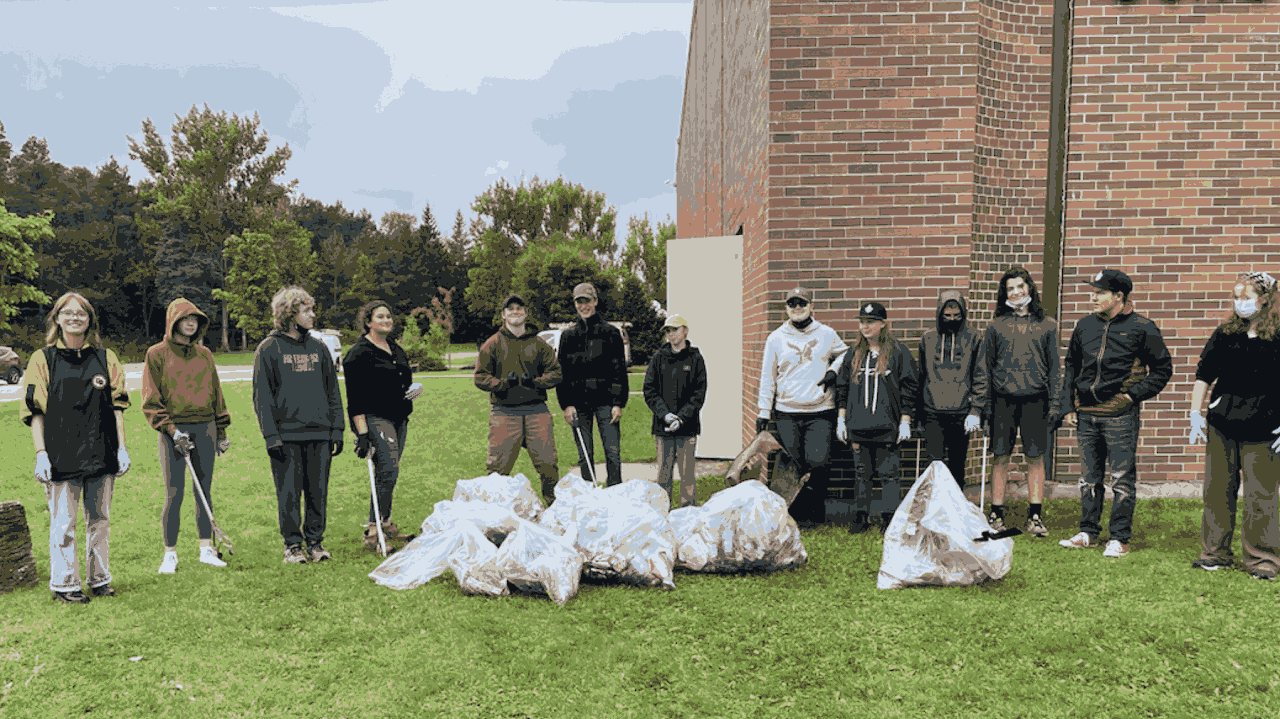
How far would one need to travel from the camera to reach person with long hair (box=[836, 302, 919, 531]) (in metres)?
5.15

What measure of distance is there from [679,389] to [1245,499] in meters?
3.81

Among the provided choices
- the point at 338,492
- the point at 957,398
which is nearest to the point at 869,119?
the point at 957,398

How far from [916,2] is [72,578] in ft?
24.1

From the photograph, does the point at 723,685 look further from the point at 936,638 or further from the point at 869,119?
the point at 869,119

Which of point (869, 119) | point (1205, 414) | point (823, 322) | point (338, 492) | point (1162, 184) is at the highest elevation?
point (869, 119)

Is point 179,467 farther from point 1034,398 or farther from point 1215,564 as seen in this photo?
point 1215,564

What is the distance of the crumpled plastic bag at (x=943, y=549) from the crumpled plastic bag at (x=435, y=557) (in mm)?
2511

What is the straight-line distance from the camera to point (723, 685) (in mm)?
3135

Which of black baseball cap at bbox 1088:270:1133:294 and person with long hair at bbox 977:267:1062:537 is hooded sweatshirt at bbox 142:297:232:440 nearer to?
person with long hair at bbox 977:267:1062:537

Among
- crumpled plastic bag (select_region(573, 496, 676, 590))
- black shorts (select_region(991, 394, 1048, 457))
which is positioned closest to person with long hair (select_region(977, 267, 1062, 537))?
black shorts (select_region(991, 394, 1048, 457))

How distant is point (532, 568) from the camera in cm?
407

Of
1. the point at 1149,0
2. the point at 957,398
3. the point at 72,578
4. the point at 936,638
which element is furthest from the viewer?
the point at 1149,0

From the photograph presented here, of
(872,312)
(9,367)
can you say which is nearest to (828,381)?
(872,312)

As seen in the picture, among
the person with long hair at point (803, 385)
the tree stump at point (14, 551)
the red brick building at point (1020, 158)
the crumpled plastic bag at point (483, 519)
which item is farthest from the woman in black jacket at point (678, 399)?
the tree stump at point (14, 551)
